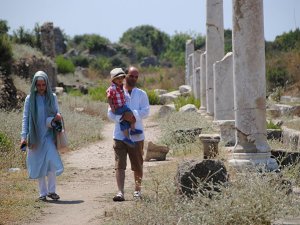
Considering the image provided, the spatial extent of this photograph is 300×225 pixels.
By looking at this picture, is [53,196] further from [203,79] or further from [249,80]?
[203,79]

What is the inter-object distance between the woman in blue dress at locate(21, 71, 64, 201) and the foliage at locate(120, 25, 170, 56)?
89.6 metres

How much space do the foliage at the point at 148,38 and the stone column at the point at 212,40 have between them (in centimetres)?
7969

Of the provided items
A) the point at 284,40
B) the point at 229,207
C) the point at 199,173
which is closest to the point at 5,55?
the point at 199,173

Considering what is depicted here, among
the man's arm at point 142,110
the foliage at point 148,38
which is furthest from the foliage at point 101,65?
the man's arm at point 142,110

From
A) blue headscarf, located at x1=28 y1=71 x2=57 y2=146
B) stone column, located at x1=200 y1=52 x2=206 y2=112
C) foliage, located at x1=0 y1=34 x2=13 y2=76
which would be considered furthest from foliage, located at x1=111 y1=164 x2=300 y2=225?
foliage, located at x1=0 y1=34 x2=13 y2=76

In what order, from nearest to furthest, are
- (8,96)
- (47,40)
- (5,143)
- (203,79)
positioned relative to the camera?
(5,143), (8,96), (203,79), (47,40)

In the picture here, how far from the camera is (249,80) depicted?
31.3 ft

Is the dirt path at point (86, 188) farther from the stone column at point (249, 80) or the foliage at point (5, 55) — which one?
the foliage at point (5, 55)

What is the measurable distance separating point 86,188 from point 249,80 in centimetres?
294

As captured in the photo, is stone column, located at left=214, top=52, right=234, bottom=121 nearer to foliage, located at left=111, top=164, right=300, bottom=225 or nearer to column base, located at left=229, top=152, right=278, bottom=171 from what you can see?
column base, located at left=229, top=152, right=278, bottom=171

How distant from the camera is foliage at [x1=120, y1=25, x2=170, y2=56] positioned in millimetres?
102887

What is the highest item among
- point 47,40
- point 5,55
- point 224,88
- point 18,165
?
point 47,40

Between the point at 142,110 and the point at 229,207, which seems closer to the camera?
the point at 229,207

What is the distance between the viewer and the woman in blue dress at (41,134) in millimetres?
9047
